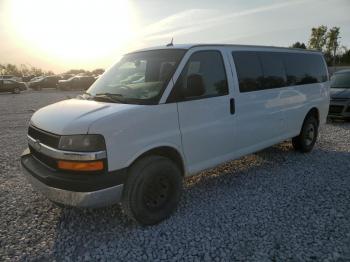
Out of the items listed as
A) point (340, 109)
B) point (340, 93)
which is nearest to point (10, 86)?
point (340, 93)

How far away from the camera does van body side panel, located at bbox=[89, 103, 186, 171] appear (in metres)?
3.34

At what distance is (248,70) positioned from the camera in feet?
16.4

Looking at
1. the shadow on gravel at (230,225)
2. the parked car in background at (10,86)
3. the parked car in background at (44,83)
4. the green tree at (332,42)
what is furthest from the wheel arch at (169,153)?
the green tree at (332,42)

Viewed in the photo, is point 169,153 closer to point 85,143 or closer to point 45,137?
point 85,143

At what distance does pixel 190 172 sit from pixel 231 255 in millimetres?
1238

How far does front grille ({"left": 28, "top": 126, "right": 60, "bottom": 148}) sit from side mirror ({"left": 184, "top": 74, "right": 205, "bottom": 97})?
1590 millimetres

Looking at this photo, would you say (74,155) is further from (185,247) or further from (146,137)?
(185,247)

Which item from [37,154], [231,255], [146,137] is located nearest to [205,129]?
[146,137]

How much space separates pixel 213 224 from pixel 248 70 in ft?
7.88

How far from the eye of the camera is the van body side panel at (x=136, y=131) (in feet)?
10.9

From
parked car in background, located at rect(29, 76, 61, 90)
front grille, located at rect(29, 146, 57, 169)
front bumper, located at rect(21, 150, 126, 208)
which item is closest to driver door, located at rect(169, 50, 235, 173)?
front bumper, located at rect(21, 150, 126, 208)

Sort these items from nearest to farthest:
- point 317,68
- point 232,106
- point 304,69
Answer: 1. point 232,106
2. point 304,69
3. point 317,68

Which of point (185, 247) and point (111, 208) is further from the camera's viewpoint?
point (111, 208)

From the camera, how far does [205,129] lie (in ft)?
14.1
